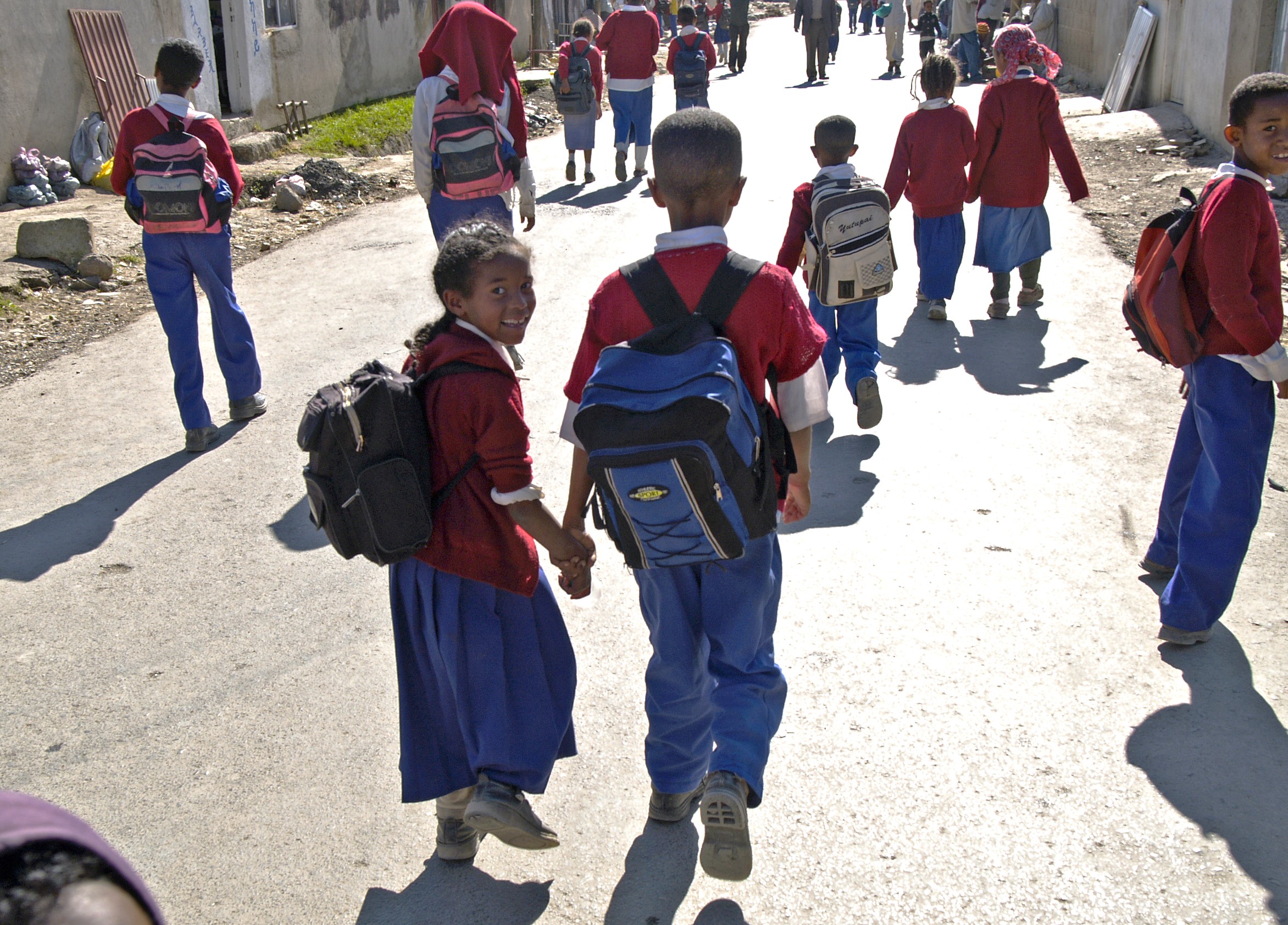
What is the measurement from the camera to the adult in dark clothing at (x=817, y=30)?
2095cm

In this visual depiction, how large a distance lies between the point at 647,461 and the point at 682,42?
11786 mm

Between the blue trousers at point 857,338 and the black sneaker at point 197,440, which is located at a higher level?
the blue trousers at point 857,338

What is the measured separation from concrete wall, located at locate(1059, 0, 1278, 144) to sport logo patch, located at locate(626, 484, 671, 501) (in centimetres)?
1099

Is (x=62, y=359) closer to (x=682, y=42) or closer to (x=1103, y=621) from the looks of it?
(x=1103, y=621)

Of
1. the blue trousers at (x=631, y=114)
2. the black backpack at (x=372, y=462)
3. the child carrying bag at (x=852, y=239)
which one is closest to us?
the black backpack at (x=372, y=462)

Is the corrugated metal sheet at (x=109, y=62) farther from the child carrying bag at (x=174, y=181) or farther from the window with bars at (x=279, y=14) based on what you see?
the child carrying bag at (x=174, y=181)

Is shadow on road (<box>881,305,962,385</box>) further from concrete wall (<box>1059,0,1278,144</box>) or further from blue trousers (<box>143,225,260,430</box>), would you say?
concrete wall (<box>1059,0,1278,144</box>)

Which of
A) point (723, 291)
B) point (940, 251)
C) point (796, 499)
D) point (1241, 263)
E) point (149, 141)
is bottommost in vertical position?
point (940, 251)

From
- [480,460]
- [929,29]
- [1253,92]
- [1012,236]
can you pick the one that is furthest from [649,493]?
[929,29]

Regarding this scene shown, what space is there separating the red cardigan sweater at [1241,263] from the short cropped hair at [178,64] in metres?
4.61

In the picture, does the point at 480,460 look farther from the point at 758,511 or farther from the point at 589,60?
the point at 589,60

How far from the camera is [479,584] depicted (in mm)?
2799

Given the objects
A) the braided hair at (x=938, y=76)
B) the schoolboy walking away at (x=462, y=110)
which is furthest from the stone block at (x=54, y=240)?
the braided hair at (x=938, y=76)

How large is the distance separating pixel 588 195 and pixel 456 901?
32.8 ft
